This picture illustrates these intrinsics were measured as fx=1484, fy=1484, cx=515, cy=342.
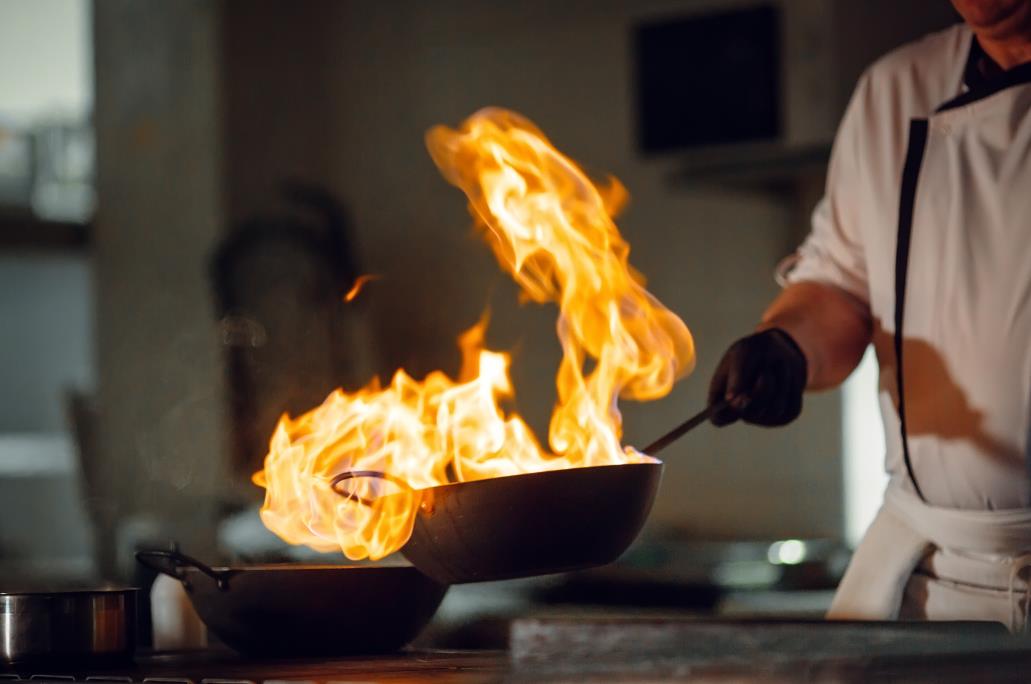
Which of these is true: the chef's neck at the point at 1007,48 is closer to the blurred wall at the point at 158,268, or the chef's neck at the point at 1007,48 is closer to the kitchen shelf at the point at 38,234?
the blurred wall at the point at 158,268

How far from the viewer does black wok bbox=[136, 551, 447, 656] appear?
1.40 meters

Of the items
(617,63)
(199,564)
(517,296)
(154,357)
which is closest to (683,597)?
(517,296)

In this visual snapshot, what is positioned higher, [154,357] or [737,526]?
[154,357]

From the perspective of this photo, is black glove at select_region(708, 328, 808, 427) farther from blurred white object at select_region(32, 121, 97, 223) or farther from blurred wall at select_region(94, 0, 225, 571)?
blurred white object at select_region(32, 121, 97, 223)

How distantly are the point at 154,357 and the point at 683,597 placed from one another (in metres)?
1.91

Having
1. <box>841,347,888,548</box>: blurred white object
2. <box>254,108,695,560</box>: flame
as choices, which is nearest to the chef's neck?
<box>254,108,695,560</box>: flame

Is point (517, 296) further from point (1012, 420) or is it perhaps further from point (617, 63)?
point (1012, 420)

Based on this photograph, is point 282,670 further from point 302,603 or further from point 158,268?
point 158,268

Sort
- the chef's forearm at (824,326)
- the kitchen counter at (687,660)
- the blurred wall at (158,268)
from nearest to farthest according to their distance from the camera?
the kitchen counter at (687,660)
the chef's forearm at (824,326)
the blurred wall at (158,268)

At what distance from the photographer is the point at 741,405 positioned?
62.9 inches

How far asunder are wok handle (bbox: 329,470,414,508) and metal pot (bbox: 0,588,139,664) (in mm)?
238

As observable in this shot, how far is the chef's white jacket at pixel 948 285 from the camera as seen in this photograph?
64.9 inches

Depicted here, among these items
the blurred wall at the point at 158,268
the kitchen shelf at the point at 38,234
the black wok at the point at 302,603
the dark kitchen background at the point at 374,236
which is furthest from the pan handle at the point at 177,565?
the kitchen shelf at the point at 38,234

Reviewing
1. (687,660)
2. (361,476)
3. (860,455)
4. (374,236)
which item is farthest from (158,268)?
(687,660)
